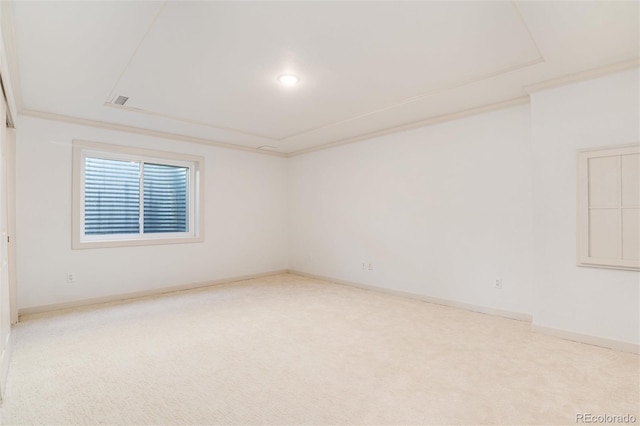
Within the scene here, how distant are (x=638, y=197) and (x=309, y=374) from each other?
10.2 ft

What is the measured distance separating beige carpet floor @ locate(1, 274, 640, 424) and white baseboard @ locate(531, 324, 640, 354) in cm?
7

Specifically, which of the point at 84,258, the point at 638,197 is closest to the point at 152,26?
the point at 84,258

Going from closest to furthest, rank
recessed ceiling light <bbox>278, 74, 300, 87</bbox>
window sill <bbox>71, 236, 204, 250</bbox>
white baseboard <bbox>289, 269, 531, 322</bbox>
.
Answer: recessed ceiling light <bbox>278, 74, 300, 87</bbox>
white baseboard <bbox>289, 269, 531, 322</bbox>
window sill <bbox>71, 236, 204, 250</bbox>

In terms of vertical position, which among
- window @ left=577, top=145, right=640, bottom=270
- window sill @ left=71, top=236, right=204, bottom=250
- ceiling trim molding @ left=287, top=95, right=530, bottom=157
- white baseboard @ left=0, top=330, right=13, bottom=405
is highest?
ceiling trim molding @ left=287, top=95, right=530, bottom=157

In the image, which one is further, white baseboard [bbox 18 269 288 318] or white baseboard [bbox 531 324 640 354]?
white baseboard [bbox 18 269 288 318]

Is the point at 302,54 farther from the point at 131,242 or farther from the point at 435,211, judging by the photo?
the point at 131,242

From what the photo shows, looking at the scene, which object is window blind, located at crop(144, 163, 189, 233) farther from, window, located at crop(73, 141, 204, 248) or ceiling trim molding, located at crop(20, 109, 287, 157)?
ceiling trim molding, located at crop(20, 109, 287, 157)

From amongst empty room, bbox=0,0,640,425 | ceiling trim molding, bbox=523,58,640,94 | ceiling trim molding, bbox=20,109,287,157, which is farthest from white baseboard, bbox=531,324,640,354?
ceiling trim molding, bbox=20,109,287,157

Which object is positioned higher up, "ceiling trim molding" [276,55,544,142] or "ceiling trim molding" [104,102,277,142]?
"ceiling trim molding" [276,55,544,142]

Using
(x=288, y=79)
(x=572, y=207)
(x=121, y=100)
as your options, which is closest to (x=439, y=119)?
(x=572, y=207)

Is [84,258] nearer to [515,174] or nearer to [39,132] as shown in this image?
[39,132]

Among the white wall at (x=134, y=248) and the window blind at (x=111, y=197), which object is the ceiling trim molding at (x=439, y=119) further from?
the window blind at (x=111, y=197)

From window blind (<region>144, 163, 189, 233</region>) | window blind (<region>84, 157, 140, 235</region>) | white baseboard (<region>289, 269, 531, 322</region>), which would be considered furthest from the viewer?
window blind (<region>144, 163, 189, 233</region>)

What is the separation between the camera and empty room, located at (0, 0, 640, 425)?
2086 millimetres
